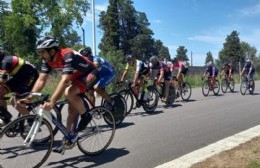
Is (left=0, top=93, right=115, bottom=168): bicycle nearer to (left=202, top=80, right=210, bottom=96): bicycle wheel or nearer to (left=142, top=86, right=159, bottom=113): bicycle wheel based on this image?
(left=142, top=86, right=159, bottom=113): bicycle wheel

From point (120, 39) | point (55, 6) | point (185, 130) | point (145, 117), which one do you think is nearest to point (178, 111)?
point (145, 117)

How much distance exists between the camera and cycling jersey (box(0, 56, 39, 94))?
7801 millimetres

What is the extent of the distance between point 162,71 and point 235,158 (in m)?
8.39

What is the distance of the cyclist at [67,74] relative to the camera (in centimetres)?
642

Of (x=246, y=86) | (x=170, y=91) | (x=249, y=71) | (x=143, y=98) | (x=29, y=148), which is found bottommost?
(x=29, y=148)

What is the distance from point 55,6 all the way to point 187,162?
4548 cm

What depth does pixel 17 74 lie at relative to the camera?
8070 mm

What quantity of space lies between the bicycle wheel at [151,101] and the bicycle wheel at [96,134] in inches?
218

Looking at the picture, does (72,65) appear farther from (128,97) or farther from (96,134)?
(128,97)

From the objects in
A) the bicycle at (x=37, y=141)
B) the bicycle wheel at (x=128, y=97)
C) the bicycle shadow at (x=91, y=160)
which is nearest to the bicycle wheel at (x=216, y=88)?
the bicycle wheel at (x=128, y=97)

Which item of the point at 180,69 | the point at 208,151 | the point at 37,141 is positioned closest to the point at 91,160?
the point at 37,141

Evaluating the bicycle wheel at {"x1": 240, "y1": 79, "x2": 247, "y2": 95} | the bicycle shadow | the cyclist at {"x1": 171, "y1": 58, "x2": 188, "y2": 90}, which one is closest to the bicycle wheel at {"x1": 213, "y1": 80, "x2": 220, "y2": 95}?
the bicycle wheel at {"x1": 240, "y1": 79, "x2": 247, "y2": 95}

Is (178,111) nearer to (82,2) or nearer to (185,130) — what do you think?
(185,130)

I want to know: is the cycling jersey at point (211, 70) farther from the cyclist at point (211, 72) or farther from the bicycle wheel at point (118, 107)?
the bicycle wheel at point (118, 107)
